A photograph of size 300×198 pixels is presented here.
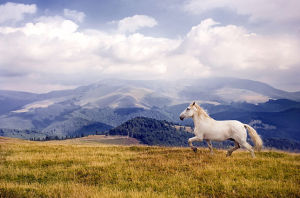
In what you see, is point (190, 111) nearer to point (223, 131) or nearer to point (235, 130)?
point (223, 131)

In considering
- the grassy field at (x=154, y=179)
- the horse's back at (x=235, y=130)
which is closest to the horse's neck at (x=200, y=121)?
the horse's back at (x=235, y=130)

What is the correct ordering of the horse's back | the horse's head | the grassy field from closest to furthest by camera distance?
the grassy field
the horse's back
the horse's head

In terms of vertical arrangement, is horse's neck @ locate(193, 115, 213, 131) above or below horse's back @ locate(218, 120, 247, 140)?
A: above

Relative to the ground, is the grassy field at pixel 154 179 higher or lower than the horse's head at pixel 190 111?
lower

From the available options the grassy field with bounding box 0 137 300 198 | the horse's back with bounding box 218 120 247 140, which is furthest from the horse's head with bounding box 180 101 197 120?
the grassy field with bounding box 0 137 300 198

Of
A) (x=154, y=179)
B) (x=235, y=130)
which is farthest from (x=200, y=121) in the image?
(x=154, y=179)

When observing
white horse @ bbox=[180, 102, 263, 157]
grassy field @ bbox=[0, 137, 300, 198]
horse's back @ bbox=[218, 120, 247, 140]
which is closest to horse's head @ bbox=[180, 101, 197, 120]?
white horse @ bbox=[180, 102, 263, 157]

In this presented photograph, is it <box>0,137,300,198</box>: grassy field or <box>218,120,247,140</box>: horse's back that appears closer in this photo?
<box>0,137,300,198</box>: grassy field

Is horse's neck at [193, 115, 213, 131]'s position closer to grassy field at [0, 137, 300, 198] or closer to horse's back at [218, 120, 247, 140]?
horse's back at [218, 120, 247, 140]

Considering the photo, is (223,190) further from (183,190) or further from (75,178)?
(75,178)

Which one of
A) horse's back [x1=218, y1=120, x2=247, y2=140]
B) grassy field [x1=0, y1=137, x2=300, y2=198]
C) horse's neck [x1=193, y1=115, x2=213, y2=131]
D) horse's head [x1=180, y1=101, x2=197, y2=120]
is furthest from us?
horse's head [x1=180, y1=101, x2=197, y2=120]

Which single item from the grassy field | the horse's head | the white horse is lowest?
the grassy field

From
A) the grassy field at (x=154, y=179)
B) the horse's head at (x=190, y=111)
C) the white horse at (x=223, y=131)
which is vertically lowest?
the grassy field at (x=154, y=179)

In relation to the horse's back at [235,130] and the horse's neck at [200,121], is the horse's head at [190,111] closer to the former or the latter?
the horse's neck at [200,121]
